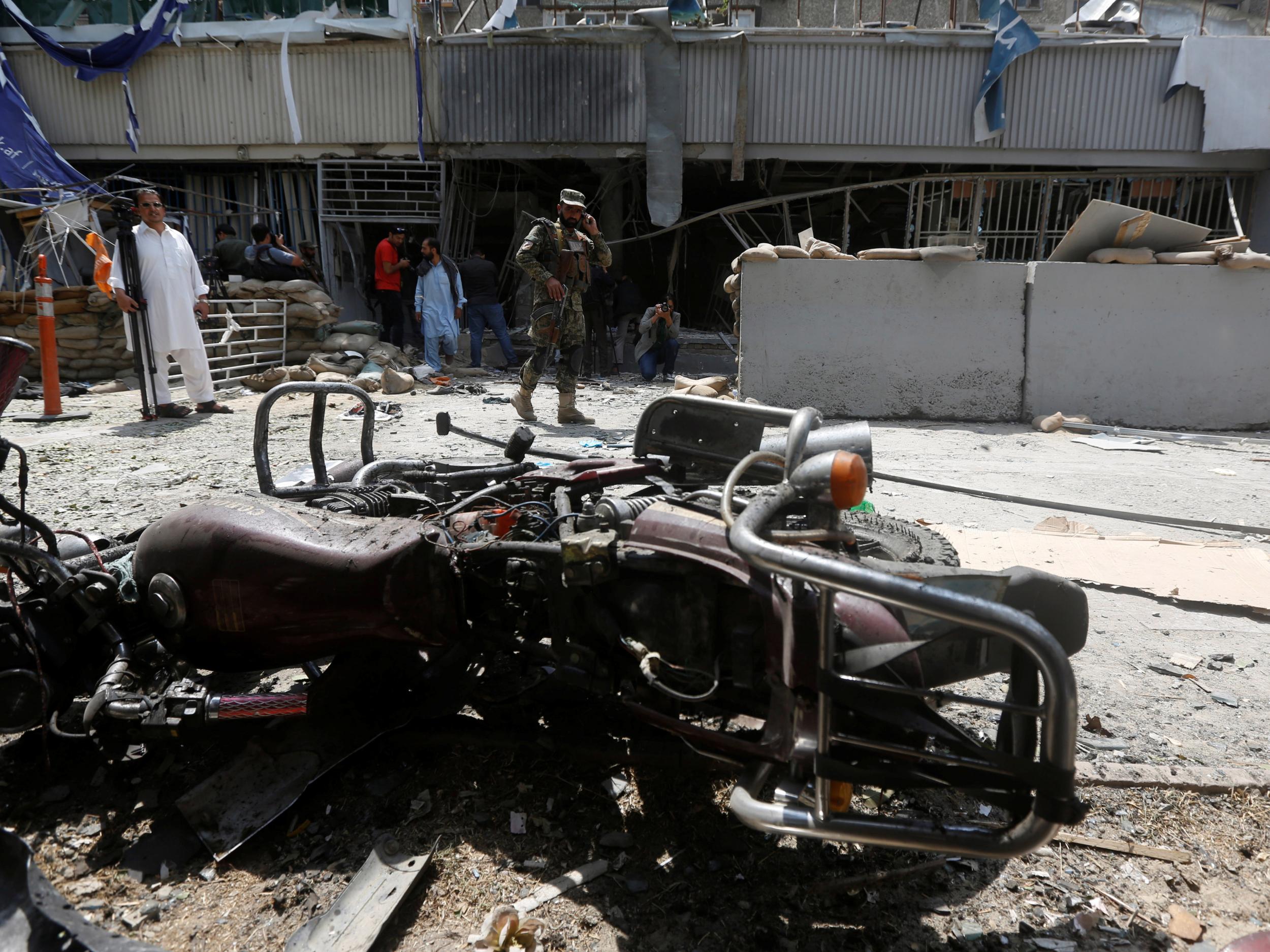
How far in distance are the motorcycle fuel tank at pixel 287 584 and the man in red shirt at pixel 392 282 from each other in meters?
10.6

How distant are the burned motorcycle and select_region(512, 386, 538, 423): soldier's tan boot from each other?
468 cm

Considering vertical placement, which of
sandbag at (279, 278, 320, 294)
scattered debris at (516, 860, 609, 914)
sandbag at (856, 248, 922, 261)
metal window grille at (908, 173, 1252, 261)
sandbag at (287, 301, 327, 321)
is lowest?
scattered debris at (516, 860, 609, 914)

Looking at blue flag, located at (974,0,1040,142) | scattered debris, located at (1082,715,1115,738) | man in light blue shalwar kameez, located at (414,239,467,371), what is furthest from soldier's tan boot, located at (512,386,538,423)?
blue flag, located at (974,0,1040,142)

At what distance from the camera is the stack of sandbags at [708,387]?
290 inches

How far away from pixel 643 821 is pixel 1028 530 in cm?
294

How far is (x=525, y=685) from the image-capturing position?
2523mm

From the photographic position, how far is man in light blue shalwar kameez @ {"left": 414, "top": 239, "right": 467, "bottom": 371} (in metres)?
11.4

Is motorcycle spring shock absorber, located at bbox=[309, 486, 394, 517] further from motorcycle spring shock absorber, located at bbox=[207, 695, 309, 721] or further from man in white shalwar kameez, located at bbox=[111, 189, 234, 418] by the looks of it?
man in white shalwar kameez, located at bbox=[111, 189, 234, 418]

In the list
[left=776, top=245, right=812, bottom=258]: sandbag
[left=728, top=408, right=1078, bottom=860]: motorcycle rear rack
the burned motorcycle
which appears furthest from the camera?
[left=776, top=245, right=812, bottom=258]: sandbag

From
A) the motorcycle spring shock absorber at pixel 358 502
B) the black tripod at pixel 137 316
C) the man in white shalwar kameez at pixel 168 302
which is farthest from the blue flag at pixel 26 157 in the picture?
the motorcycle spring shock absorber at pixel 358 502

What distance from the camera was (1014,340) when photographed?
7.39 m

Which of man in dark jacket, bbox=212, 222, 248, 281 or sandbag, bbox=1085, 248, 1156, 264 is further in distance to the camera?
man in dark jacket, bbox=212, 222, 248, 281

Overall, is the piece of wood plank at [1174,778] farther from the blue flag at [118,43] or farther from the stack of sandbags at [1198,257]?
the blue flag at [118,43]

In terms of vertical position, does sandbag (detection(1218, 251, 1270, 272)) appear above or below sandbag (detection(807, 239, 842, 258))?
below
